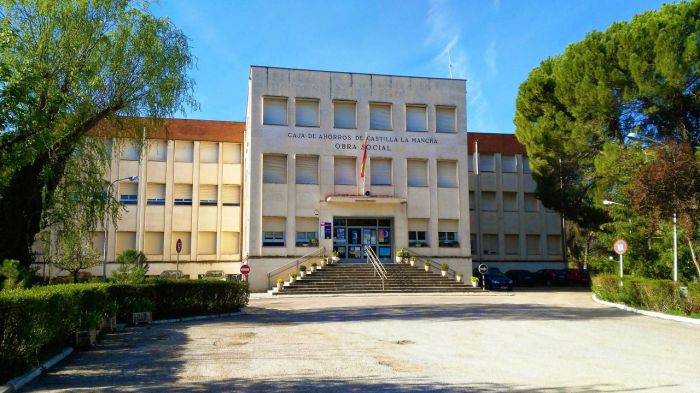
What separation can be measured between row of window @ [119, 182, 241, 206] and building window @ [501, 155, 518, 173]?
19.7 m

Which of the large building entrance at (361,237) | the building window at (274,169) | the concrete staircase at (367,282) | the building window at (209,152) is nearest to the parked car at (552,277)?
the concrete staircase at (367,282)

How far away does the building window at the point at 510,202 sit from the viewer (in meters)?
43.6

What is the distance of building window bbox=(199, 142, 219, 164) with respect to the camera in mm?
38594

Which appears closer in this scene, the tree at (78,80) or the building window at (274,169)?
the tree at (78,80)

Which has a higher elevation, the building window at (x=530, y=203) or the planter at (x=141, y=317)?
the building window at (x=530, y=203)

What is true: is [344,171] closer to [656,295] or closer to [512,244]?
[512,244]

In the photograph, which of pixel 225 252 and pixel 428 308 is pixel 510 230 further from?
pixel 428 308

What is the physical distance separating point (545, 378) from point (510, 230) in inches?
1427

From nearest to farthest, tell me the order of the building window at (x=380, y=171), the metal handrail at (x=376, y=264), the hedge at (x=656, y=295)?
the hedge at (x=656, y=295)
the metal handrail at (x=376, y=264)
the building window at (x=380, y=171)

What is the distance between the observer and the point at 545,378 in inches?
320

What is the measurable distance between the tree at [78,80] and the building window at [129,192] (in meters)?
21.2

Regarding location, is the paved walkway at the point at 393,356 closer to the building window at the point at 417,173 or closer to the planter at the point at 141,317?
the planter at the point at 141,317

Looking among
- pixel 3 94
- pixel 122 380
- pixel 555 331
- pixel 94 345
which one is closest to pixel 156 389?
pixel 122 380

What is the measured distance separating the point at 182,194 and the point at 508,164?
2375 cm
